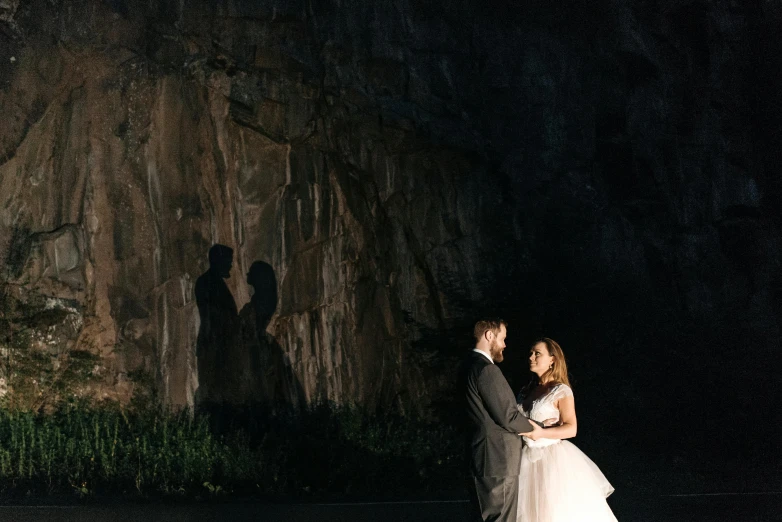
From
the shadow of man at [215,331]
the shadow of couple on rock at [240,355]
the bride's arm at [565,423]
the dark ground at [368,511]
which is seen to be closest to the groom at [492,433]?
the bride's arm at [565,423]

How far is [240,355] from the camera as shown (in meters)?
13.7

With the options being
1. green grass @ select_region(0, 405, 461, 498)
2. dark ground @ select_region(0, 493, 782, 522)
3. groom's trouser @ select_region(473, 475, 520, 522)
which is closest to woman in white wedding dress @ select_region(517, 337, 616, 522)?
groom's trouser @ select_region(473, 475, 520, 522)

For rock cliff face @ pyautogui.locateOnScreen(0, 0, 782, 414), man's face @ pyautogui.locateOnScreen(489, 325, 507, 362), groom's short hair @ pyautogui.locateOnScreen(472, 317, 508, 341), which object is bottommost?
man's face @ pyautogui.locateOnScreen(489, 325, 507, 362)

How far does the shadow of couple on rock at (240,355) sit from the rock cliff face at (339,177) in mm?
148

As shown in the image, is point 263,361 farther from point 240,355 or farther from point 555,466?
point 555,466

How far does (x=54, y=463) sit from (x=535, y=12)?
9415mm

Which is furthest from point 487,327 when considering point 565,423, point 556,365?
point 565,423

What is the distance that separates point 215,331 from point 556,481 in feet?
27.7

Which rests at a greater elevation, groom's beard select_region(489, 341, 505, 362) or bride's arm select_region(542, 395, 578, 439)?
groom's beard select_region(489, 341, 505, 362)

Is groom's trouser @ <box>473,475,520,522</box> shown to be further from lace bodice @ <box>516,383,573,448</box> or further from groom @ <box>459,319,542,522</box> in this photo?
lace bodice @ <box>516,383,573,448</box>

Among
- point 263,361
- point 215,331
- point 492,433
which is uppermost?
point 215,331

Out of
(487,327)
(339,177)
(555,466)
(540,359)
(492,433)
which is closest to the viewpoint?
(492,433)

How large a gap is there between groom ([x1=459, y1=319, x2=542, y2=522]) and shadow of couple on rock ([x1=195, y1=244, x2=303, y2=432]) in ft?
25.5

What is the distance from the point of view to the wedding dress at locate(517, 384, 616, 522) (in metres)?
6.10
